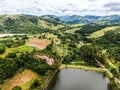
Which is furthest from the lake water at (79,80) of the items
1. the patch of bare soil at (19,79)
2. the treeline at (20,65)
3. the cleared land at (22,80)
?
the patch of bare soil at (19,79)

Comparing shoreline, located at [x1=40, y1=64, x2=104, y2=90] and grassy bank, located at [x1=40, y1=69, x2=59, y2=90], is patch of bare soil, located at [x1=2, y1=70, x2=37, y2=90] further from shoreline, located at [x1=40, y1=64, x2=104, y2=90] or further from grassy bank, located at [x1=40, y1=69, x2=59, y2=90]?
shoreline, located at [x1=40, y1=64, x2=104, y2=90]

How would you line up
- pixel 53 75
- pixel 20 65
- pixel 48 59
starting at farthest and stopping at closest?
pixel 48 59, pixel 53 75, pixel 20 65

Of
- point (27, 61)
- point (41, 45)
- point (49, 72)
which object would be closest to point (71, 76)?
point (49, 72)

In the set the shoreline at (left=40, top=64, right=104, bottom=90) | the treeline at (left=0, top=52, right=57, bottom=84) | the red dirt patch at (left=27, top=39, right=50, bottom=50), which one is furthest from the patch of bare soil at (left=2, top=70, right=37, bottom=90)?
the red dirt patch at (left=27, top=39, right=50, bottom=50)

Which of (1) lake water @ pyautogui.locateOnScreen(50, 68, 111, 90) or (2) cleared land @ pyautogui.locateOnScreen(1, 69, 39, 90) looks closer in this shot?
(2) cleared land @ pyautogui.locateOnScreen(1, 69, 39, 90)

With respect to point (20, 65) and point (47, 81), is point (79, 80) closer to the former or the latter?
point (47, 81)

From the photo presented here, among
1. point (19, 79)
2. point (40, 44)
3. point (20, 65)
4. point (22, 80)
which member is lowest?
point (40, 44)

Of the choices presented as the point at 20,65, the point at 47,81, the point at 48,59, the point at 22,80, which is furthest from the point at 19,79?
the point at 48,59

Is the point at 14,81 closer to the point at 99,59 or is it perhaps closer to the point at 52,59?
the point at 52,59

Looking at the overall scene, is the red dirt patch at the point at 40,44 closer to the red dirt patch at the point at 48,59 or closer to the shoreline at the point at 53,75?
the red dirt patch at the point at 48,59
